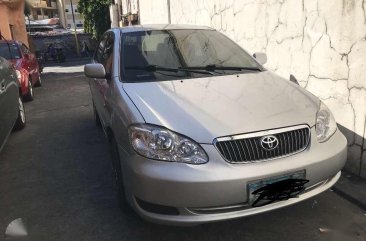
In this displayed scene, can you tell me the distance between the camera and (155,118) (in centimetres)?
252

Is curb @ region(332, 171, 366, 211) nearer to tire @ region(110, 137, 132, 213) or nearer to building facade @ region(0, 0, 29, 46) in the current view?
tire @ region(110, 137, 132, 213)

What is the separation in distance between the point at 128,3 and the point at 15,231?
16154mm

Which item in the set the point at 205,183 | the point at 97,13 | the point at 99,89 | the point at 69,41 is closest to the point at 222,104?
the point at 205,183

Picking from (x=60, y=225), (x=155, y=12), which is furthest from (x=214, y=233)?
(x=155, y=12)

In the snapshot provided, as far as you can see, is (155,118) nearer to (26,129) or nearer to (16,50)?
(26,129)

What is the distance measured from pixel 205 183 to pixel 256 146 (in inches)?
17.2

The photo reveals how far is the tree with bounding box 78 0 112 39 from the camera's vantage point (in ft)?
73.8

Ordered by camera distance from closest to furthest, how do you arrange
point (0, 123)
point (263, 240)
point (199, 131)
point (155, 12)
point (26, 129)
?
point (199, 131) < point (263, 240) < point (0, 123) < point (26, 129) < point (155, 12)

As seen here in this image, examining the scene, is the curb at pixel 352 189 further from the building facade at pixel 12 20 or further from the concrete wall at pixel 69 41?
the concrete wall at pixel 69 41

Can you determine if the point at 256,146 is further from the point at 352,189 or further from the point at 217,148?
the point at 352,189

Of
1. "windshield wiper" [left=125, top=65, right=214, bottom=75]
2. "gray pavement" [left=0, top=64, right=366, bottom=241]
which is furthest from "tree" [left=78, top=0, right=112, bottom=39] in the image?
"windshield wiper" [left=125, top=65, right=214, bottom=75]

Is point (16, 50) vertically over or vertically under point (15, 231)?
over

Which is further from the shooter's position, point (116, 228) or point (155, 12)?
point (155, 12)

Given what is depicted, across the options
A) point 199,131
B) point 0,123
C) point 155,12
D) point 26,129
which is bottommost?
point 26,129
